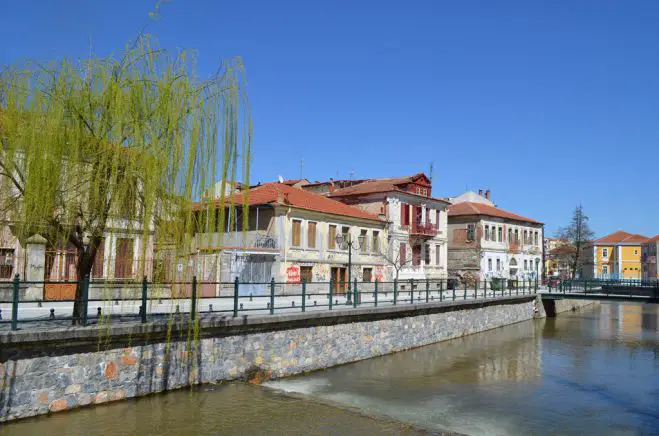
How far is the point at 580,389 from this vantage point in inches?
659

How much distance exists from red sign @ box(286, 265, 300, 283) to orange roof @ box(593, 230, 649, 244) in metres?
80.2

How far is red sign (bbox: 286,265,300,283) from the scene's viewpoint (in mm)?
31250

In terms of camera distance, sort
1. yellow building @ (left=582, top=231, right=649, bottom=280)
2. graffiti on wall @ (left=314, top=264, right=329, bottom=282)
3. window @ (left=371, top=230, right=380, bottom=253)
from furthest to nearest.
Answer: yellow building @ (left=582, top=231, right=649, bottom=280)
window @ (left=371, top=230, right=380, bottom=253)
graffiti on wall @ (left=314, top=264, right=329, bottom=282)

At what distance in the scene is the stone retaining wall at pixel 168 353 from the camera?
1064cm

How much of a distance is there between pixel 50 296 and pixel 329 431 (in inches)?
539

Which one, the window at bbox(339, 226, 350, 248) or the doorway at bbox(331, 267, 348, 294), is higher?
the window at bbox(339, 226, 350, 248)

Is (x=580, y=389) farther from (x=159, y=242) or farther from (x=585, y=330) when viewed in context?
(x=585, y=330)

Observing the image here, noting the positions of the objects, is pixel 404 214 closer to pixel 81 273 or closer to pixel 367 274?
pixel 367 274

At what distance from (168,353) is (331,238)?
21945 millimetres

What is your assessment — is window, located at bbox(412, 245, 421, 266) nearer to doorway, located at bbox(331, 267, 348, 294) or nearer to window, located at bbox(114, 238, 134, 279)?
doorway, located at bbox(331, 267, 348, 294)

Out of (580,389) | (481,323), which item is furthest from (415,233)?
(580,389)

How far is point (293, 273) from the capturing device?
104 feet

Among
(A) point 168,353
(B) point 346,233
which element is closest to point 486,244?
(B) point 346,233

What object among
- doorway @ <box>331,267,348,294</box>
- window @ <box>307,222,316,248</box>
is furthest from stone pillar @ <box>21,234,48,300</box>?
doorway @ <box>331,267,348,294</box>
